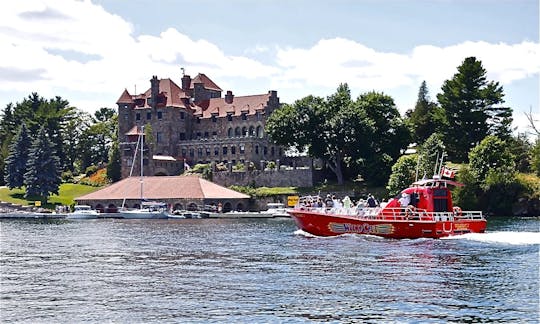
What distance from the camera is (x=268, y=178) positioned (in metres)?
118

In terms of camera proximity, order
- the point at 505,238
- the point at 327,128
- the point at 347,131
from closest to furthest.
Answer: the point at 505,238 < the point at 347,131 < the point at 327,128

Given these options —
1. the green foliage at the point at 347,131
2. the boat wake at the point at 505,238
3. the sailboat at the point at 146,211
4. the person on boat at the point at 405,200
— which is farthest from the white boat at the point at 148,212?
the boat wake at the point at 505,238

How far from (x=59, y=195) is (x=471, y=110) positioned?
65.5 metres

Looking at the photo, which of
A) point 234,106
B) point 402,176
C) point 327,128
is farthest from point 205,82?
point 402,176

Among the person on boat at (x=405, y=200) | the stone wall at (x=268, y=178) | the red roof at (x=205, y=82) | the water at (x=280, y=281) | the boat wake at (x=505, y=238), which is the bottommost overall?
the water at (x=280, y=281)

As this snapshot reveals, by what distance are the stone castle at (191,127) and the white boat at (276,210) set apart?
18436mm

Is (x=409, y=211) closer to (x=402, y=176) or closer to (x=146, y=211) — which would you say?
(x=402, y=176)

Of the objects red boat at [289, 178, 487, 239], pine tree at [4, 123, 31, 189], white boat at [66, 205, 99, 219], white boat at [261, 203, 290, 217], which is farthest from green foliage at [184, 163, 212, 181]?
red boat at [289, 178, 487, 239]

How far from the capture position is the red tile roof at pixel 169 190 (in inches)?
4375

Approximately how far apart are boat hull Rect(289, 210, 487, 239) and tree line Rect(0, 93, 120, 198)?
78469 millimetres

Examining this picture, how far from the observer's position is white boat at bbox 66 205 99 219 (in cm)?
10388

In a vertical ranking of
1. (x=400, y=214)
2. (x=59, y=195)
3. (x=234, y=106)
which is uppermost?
(x=234, y=106)

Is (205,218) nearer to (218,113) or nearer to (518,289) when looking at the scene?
(218,113)

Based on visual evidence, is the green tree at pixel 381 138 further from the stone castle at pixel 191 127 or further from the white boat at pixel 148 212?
the white boat at pixel 148 212
